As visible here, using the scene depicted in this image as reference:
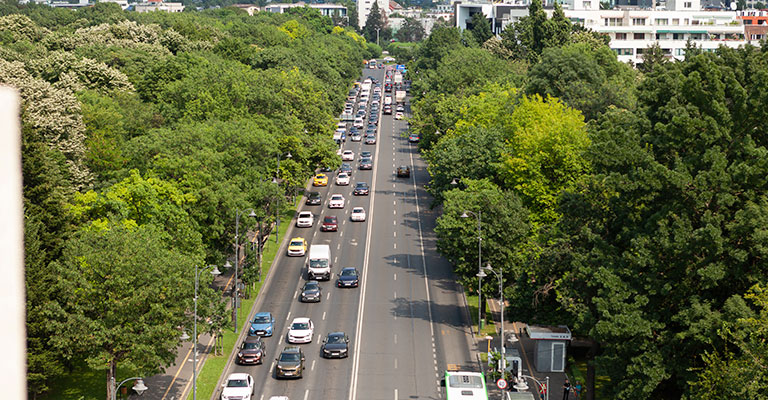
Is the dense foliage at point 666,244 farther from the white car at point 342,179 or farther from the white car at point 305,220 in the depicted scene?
the white car at point 342,179

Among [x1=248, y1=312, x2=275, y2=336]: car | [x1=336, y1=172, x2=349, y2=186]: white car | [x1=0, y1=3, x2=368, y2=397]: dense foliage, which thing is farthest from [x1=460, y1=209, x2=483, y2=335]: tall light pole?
[x1=336, y1=172, x2=349, y2=186]: white car

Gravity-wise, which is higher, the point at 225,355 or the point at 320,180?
the point at 320,180

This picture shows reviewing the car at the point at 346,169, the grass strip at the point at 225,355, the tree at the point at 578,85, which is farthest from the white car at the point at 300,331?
the car at the point at 346,169

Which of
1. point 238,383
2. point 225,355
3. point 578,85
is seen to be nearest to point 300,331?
point 225,355

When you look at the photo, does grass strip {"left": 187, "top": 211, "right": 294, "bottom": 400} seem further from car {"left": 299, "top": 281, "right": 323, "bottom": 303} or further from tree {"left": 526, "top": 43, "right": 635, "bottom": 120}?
tree {"left": 526, "top": 43, "right": 635, "bottom": 120}

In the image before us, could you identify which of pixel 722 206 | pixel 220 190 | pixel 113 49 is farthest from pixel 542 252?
pixel 113 49

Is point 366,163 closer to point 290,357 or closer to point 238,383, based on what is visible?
point 290,357
